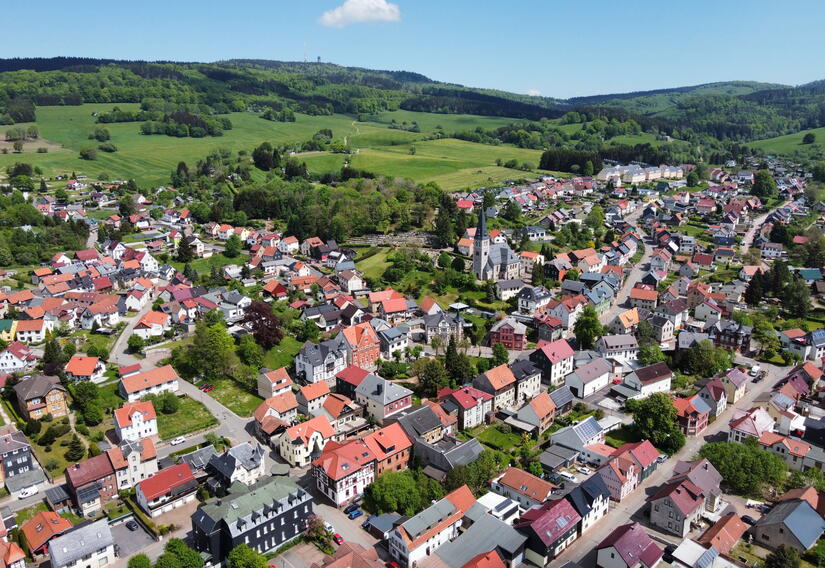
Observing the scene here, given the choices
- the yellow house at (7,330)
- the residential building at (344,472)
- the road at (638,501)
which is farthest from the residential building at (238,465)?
the yellow house at (7,330)

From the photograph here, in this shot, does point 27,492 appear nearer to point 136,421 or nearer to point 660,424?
point 136,421

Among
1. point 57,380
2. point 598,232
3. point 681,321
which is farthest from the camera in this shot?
point 598,232

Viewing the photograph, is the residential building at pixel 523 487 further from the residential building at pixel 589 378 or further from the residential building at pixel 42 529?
the residential building at pixel 42 529

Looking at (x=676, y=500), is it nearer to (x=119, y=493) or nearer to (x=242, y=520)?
(x=242, y=520)

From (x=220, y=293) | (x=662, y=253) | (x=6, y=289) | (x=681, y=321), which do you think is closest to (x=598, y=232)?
(x=662, y=253)

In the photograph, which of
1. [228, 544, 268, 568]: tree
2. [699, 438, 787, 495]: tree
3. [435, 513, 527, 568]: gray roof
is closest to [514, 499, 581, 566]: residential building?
[435, 513, 527, 568]: gray roof

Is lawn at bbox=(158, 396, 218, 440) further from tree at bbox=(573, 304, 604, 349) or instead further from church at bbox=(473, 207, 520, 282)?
church at bbox=(473, 207, 520, 282)

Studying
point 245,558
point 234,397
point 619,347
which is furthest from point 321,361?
point 619,347
